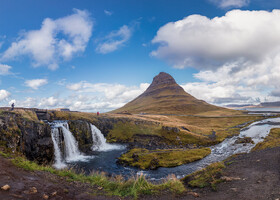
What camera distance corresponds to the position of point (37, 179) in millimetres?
12242

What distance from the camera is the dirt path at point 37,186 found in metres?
9.61

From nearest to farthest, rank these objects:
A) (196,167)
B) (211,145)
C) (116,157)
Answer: (196,167), (116,157), (211,145)

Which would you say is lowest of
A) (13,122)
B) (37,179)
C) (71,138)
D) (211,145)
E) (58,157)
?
(211,145)

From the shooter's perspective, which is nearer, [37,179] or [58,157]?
[37,179]

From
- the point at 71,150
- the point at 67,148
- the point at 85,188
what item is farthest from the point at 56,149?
the point at 85,188

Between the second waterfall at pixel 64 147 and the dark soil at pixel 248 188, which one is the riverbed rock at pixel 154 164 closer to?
the second waterfall at pixel 64 147

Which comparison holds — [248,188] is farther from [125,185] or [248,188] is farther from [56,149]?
[56,149]

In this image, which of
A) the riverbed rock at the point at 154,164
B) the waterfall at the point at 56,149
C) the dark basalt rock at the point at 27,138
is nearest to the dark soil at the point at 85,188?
the dark basalt rock at the point at 27,138

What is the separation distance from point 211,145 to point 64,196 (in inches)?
2404

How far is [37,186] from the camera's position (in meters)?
11.0

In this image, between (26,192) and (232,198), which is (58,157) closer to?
(26,192)

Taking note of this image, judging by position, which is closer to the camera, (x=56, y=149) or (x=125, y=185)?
(x=125, y=185)

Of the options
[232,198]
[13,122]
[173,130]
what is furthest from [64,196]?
[173,130]

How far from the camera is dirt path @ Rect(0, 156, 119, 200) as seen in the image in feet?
31.5
